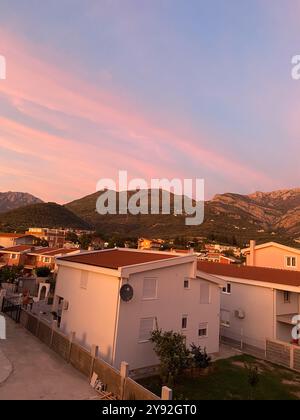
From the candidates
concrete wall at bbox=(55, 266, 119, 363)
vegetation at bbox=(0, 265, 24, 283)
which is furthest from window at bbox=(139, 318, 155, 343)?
vegetation at bbox=(0, 265, 24, 283)

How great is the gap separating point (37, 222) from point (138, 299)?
141116mm

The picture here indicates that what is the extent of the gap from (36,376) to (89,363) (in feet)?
7.61

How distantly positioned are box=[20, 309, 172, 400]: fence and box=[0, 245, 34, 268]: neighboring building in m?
44.0

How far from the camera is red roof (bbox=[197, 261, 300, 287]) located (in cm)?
2412

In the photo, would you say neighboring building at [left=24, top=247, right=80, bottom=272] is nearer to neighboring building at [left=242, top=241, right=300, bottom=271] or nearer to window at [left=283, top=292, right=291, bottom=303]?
neighboring building at [left=242, top=241, right=300, bottom=271]

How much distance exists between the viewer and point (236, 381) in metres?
16.1

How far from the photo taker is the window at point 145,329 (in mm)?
16750

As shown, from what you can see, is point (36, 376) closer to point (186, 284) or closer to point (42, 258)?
point (186, 284)

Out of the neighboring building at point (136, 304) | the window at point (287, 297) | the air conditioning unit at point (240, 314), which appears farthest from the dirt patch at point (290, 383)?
the window at point (287, 297)

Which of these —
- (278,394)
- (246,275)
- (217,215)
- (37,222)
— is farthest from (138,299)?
(217,215)

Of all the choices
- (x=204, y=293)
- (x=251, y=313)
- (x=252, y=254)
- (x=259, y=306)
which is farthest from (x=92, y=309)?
(x=252, y=254)

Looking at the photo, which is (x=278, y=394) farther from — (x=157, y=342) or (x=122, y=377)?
(x=122, y=377)

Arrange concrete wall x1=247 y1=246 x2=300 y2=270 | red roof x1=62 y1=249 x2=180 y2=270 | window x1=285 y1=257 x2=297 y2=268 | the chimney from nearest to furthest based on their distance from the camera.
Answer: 1. red roof x1=62 y1=249 x2=180 y2=270
2. window x1=285 y1=257 x2=297 y2=268
3. concrete wall x1=247 y1=246 x2=300 y2=270
4. the chimney

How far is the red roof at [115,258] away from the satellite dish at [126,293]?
1116mm
